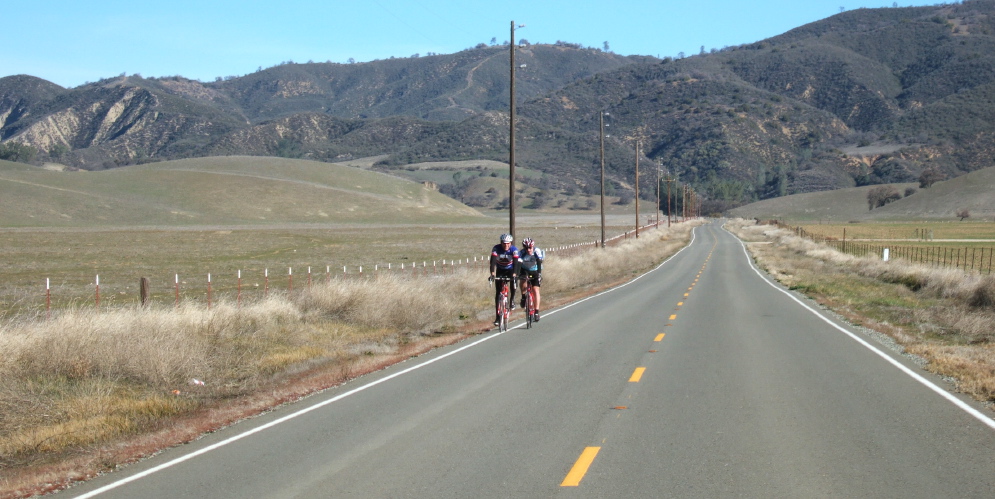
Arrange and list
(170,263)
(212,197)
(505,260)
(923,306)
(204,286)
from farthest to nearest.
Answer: (212,197) → (170,263) → (204,286) → (923,306) → (505,260)

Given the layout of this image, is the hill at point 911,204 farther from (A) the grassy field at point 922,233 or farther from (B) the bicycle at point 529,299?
(B) the bicycle at point 529,299

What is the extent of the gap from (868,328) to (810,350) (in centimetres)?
439

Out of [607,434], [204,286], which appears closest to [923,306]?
[607,434]

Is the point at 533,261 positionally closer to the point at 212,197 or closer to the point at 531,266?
the point at 531,266

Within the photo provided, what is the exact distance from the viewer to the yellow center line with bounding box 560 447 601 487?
7162mm

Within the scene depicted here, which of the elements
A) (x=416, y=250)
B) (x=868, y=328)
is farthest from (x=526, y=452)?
(x=416, y=250)

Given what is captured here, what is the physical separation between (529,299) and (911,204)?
160 metres

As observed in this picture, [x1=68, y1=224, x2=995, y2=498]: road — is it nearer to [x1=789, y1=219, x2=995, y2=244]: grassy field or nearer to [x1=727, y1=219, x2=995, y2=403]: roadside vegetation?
[x1=727, y1=219, x2=995, y2=403]: roadside vegetation

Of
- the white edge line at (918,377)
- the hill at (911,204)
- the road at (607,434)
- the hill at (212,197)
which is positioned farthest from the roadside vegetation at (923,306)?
the hill at (911,204)

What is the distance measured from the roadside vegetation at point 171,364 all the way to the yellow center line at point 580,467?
4.04 m

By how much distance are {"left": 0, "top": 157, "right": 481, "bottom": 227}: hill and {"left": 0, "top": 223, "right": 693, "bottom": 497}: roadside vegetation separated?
9657 centimetres

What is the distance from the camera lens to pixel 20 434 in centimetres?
895

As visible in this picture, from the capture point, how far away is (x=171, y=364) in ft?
39.8

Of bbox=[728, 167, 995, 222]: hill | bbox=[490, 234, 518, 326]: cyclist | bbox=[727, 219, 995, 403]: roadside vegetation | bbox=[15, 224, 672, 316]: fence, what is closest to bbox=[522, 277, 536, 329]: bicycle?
bbox=[490, 234, 518, 326]: cyclist
